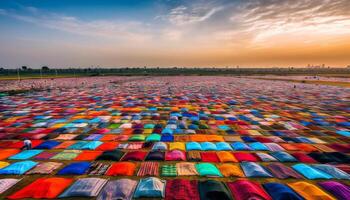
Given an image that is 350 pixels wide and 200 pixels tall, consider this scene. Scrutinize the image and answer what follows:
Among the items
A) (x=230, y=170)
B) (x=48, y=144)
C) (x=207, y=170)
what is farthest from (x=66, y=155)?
(x=230, y=170)

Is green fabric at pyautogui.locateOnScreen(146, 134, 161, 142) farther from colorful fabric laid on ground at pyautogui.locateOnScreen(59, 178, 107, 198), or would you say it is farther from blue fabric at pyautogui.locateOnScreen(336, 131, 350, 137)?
blue fabric at pyautogui.locateOnScreen(336, 131, 350, 137)

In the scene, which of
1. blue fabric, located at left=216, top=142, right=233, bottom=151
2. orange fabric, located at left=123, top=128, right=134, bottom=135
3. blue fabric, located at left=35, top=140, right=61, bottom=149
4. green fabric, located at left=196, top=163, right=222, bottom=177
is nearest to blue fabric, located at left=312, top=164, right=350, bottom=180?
blue fabric, located at left=216, top=142, right=233, bottom=151

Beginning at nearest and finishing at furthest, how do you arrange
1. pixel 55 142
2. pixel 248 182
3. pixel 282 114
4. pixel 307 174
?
pixel 248 182 < pixel 307 174 < pixel 55 142 < pixel 282 114

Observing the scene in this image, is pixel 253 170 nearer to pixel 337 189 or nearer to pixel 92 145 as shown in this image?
pixel 337 189

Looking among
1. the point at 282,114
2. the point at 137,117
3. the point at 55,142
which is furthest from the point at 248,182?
the point at 282,114

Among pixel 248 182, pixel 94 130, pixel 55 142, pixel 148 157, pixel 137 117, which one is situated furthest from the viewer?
pixel 137 117

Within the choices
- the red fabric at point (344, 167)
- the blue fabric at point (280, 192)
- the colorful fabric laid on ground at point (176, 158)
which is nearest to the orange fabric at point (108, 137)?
the colorful fabric laid on ground at point (176, 158)

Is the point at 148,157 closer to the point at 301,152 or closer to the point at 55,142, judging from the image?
the point at 55,142
